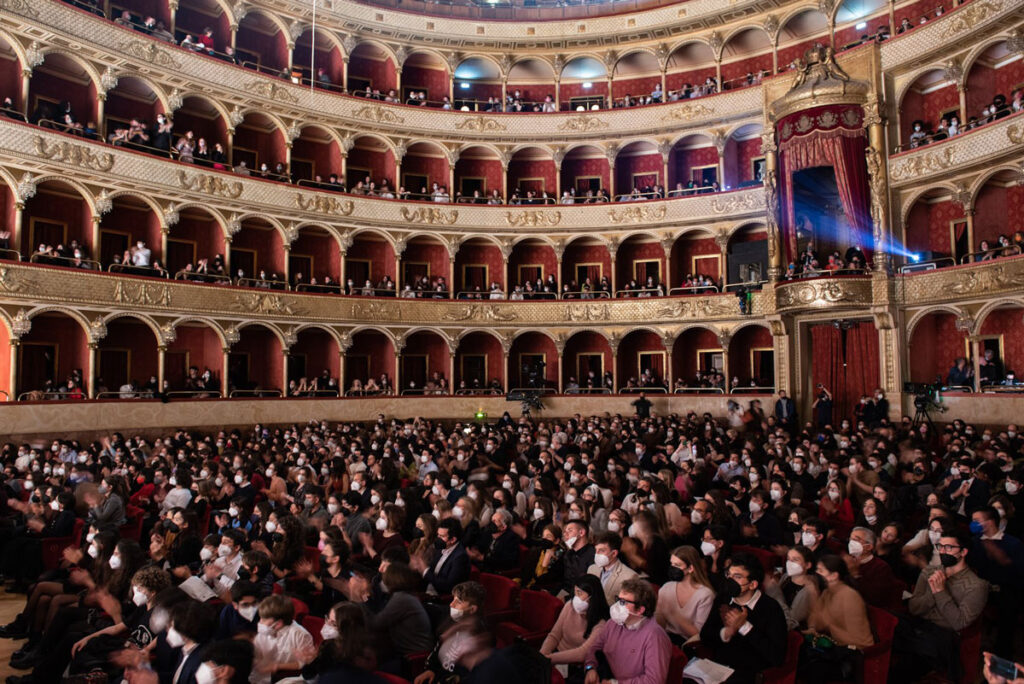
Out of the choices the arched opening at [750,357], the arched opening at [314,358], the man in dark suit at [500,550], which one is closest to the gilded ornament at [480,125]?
the arched opening at [314,358]

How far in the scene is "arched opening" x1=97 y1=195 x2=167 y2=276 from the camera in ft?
72.2

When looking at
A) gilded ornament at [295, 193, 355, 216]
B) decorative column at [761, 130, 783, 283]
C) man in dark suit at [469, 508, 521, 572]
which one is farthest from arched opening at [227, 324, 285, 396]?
man in dark suit at [469, 508, 521, 572]

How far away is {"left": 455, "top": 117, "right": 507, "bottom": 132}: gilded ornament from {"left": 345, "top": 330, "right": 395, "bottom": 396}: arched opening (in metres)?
8.61

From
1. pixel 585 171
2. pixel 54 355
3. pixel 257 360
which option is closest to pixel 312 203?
pixel 257 360

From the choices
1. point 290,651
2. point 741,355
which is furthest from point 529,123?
point 290,651

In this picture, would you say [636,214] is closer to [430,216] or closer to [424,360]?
[430,216]

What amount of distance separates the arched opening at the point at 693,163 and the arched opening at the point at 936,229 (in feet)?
25.1

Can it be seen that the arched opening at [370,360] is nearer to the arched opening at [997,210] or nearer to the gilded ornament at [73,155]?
the gilded ornament at [73,155]

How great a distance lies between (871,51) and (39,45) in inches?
921

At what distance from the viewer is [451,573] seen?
6770mm

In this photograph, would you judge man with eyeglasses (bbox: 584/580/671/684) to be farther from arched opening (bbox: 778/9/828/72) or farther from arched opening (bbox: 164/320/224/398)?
arched opening (bbox: 778/9/828/72)

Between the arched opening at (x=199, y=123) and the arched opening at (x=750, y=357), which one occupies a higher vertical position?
the arched opening at (x=199, y=123)

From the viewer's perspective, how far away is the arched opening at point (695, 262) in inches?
1081

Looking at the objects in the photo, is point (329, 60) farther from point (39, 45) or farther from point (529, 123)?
point (39, 45)
